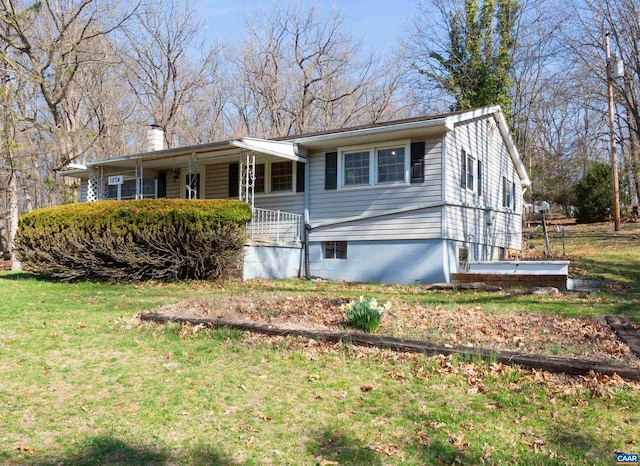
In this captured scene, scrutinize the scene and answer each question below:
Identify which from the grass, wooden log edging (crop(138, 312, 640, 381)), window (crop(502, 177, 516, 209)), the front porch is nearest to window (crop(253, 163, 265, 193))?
the front porch

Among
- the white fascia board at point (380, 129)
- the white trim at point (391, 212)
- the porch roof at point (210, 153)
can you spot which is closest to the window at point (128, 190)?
the porch roof at point (210, 153)

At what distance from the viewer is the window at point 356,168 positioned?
43.4 feet

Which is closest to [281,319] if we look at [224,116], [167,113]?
[167,113]

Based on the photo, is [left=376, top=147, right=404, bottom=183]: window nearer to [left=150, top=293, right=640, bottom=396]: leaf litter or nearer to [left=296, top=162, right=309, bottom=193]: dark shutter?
[left=296, top=162, right=309, bottom=193]: dark shutter

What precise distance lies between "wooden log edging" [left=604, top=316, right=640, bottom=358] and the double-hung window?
660 centimetres

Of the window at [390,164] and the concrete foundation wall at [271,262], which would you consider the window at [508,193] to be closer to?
the window at [390,164]

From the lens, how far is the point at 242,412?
150 inches

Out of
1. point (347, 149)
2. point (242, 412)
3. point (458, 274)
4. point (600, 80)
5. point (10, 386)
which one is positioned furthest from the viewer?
point (600, 80)

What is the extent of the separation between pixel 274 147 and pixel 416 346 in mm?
8958

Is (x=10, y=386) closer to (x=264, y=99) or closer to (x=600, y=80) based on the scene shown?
(x=600, y=80)

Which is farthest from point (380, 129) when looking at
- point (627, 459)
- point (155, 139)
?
point (627, 459)

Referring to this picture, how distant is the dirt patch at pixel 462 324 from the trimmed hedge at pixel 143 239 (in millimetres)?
3444

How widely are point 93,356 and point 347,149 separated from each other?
9388 mm

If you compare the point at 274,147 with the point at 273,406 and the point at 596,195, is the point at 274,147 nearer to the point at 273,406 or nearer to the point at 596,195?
the point at 273,406
